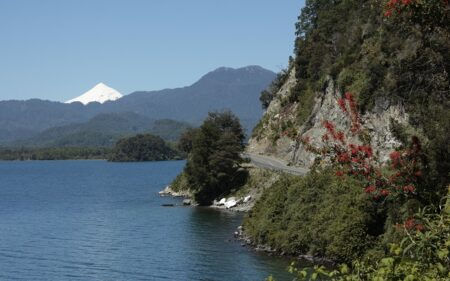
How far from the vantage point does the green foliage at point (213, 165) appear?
294ft

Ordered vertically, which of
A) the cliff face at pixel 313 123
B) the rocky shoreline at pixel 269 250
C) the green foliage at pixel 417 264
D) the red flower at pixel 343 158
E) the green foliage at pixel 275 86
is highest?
the green foliage at pixel 275 86

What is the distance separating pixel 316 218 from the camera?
48.3m

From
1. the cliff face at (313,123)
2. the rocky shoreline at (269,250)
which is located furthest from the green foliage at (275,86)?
the rocky shoreline at (269,250)

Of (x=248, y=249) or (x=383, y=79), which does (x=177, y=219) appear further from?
(x=383, y=79)

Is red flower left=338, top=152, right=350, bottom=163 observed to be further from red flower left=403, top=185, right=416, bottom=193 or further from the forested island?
red flower left=403, top=185, right=416, bottom=193

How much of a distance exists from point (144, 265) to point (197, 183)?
44.4 metres

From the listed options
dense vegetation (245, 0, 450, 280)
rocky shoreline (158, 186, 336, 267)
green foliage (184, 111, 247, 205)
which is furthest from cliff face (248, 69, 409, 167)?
rocky shoreline (158, 186, 336, 267)

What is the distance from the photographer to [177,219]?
7581 cm

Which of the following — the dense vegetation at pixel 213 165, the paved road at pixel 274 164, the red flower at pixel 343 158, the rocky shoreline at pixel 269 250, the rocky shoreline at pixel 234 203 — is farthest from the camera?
the dense vegetation at pixel 213 165

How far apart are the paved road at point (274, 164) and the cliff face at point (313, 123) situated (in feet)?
4.90

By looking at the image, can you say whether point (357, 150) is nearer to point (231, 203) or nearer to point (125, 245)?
point (125, 245)

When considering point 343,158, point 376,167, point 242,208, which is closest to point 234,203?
point 242,208

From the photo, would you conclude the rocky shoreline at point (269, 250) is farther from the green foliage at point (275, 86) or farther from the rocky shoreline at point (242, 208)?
the green foliage at point (275, 86)

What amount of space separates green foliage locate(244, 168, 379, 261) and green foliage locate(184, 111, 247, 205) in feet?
95.6
